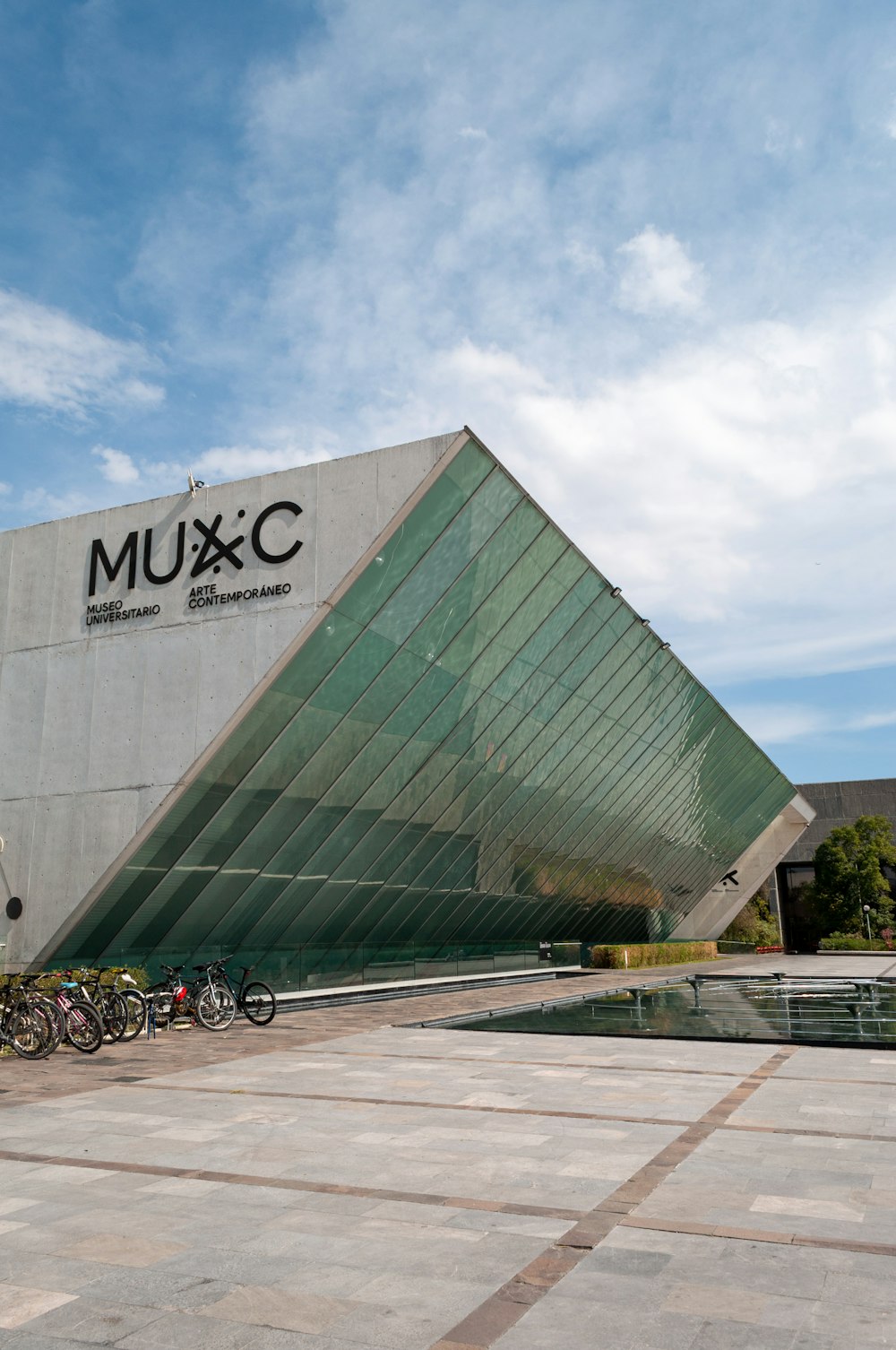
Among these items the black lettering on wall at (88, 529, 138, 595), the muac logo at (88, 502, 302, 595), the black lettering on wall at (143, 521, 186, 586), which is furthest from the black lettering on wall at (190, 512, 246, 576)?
the black lettering on wall at (88, 529, 138, 595)

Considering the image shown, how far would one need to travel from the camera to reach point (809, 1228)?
18.4ft

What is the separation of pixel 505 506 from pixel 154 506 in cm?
609

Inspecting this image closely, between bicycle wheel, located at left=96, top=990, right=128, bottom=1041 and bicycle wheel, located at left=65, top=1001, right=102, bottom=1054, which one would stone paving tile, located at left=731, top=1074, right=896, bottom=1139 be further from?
bicycle wheel, located at left=96, top=990, right=128, bottom=1041

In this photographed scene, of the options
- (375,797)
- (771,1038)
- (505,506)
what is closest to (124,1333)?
(771,1038)

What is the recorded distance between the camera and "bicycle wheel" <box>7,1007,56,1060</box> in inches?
508

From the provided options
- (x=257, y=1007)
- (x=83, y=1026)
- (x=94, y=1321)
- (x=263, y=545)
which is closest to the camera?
(x=94, y=1321)

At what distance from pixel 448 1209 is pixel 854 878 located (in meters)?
66.1

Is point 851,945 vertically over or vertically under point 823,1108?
under

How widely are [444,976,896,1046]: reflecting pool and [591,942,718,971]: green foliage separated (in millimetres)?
13451

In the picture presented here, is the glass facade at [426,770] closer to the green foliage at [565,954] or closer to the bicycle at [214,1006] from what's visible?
the bicycle at [214,1006]

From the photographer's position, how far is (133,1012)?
14.5 meters

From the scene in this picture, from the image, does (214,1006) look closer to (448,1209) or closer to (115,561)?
(115,561)

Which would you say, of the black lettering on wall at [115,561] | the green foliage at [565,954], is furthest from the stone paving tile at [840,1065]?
the green foliage at [565,954]

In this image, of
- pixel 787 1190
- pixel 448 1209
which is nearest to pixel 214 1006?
pixel 448 1209
